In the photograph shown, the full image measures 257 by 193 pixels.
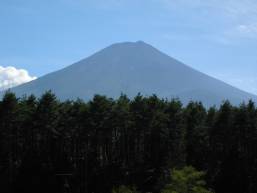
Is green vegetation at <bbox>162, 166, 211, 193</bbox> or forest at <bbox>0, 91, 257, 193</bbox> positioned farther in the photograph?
forest at <bbox>0, 91, 257, 193</bbox>

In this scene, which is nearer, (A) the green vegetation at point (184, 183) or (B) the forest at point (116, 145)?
(A) the green vegetation at point (184, 183)

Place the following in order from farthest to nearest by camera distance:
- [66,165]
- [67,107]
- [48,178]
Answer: [67,107], [66,165], [48,178]

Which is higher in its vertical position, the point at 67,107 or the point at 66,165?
the point at 67,107

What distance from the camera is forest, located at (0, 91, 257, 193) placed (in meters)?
62.6

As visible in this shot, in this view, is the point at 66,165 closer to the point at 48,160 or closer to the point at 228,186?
the point at 48,160

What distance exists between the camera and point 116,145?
249ft

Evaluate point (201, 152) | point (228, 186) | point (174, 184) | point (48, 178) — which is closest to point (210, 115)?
point (201, 152)

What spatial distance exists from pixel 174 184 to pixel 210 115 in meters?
55.2

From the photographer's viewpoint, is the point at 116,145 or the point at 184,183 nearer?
the point at 184,183

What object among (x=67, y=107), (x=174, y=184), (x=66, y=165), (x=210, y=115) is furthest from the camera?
(x=210, y=115)

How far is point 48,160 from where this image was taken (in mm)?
61469

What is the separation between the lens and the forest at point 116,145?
2464 inches

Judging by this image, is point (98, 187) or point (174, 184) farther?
point (98, 187)

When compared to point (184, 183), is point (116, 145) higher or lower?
higher
